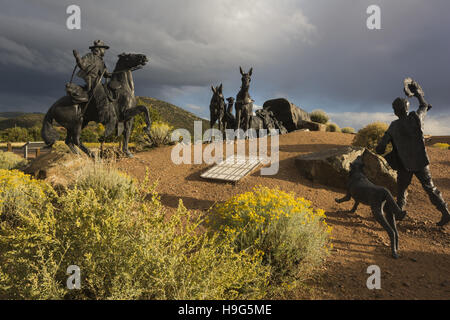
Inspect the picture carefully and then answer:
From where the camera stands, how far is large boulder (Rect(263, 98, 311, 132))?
1881 centimetres

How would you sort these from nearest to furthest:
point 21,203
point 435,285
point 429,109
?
point 435,285 < point 21,203 < point 429,109

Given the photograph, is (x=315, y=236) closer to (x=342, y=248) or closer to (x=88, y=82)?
(x=342, y=248)

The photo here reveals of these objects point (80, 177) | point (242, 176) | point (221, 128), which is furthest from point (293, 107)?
point (80, 177)

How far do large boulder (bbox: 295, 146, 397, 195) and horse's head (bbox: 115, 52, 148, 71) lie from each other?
645cm

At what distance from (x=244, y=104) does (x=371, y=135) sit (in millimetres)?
6224

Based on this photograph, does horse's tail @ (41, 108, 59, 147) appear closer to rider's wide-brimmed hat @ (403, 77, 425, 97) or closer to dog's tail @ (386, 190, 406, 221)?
dog's tail @ (386, 190, 406, 221)

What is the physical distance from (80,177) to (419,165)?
23.6 feet

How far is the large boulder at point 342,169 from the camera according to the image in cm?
654

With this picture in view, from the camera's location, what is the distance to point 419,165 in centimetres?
464

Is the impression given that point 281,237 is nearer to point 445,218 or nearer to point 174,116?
point 445,218

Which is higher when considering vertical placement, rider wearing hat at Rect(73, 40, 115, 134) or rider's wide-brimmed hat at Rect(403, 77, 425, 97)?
rider wearing hat at Rect(73, 40, 115, 134)

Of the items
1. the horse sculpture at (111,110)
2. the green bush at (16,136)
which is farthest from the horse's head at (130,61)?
the green bush at (16,136)

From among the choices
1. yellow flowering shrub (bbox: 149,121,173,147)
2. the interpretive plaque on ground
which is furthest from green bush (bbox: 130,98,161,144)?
the interpretive plaque on ground

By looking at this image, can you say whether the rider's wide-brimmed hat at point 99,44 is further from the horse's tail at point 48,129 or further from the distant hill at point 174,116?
the distant hill at point 174,116
